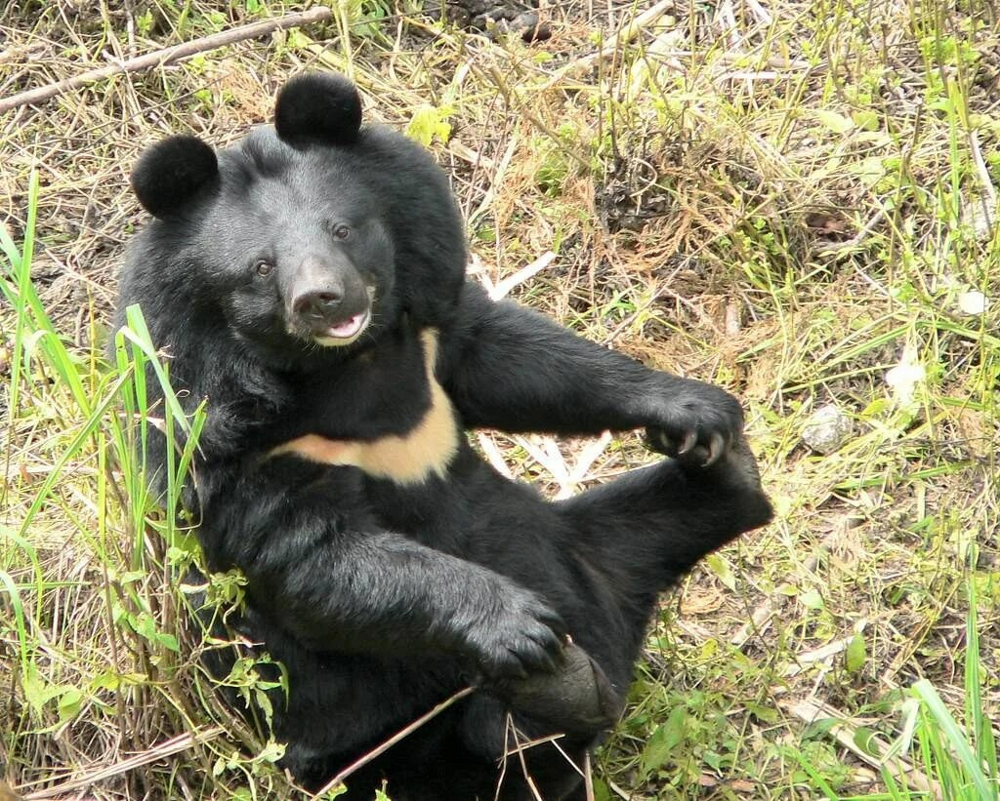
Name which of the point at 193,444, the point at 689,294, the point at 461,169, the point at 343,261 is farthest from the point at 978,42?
the point at 193,444

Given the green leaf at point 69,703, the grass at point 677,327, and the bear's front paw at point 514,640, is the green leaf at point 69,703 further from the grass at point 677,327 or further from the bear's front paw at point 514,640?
the bear's front paw at point 514,640

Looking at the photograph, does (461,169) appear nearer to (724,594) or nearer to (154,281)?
(724,594)

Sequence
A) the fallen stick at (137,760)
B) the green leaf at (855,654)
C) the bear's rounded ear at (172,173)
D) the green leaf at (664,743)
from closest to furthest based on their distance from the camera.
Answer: the bear's rounded ear at (172,173) < the fallen stick at (137,760) < the green leaf at (664,743) < the green leaf at (855,654)

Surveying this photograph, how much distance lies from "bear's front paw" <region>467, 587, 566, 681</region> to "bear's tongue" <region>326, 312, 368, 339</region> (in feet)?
2.45

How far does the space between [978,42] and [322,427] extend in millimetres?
3956

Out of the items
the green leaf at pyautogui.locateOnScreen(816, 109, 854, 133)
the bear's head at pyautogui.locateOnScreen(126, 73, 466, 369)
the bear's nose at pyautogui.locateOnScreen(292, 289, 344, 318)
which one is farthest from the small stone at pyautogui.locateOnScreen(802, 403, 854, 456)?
the bear's nose at pyautogui.locateOnScreen(292, 289, 344, 318)

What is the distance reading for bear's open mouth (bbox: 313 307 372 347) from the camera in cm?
404

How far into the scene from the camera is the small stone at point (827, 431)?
5891 mm

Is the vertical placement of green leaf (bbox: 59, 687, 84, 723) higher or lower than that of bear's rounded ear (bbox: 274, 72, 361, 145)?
lower

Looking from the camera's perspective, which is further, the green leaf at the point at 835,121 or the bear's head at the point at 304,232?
the green leaf at the point at 835,121

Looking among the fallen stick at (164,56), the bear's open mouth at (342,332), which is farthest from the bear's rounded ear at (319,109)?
the fallen stick at (164,56)

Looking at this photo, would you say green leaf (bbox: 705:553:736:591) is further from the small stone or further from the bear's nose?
the bear's nose

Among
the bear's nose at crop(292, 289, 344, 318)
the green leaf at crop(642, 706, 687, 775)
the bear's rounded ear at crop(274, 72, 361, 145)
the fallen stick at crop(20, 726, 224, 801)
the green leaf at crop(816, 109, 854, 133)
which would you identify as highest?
the bear's rounded ear at crop(274, 72, 361, 145)

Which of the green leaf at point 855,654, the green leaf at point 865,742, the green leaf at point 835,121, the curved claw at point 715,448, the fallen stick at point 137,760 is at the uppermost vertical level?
the green leaf at point 835,121
